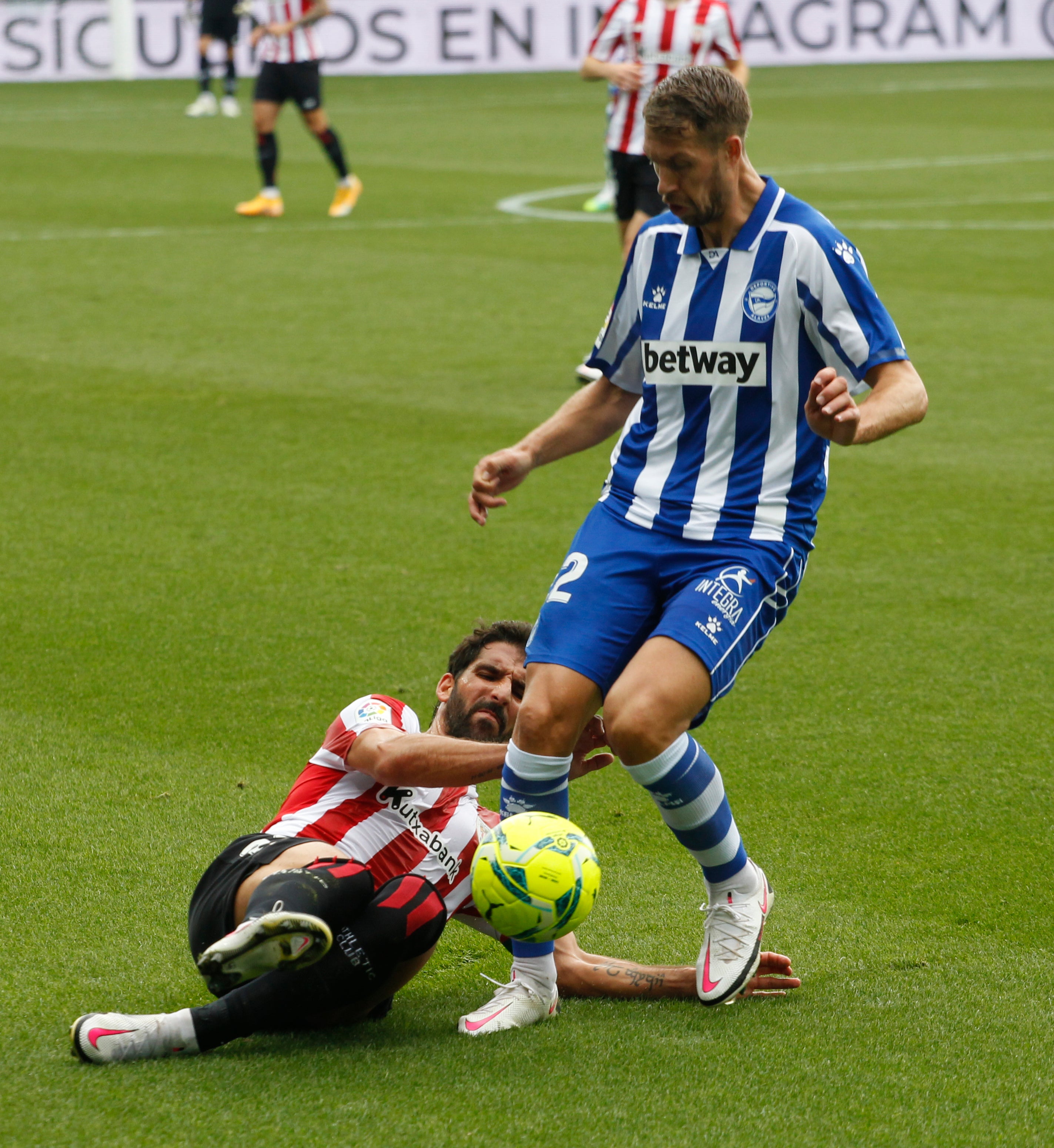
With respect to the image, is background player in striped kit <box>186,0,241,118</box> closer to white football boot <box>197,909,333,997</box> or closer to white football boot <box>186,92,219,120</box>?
white football boot <box>186,92,219,120</box>

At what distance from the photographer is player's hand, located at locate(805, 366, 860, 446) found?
11.0ft

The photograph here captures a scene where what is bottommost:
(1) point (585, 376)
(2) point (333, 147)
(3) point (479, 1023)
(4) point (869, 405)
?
(1) point (585, 376)

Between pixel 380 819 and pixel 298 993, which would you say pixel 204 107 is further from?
pixel 298 993

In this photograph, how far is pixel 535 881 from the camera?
3254 millimetres

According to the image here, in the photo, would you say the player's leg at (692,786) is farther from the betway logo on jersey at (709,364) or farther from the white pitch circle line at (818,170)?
the white pitch circle line at (818,170)

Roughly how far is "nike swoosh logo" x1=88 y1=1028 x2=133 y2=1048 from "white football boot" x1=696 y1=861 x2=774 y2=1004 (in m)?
1.20

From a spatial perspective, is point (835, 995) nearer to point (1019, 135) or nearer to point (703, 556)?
point (703, 556)

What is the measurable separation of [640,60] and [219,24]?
1762 cm

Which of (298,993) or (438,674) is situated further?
(438,674)

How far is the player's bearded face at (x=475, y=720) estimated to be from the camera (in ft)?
12.6

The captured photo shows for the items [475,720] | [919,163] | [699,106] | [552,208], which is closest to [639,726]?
[475,720]

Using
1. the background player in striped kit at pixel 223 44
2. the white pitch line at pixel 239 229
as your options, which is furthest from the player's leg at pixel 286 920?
the background player in striped kit at pixel 223 44

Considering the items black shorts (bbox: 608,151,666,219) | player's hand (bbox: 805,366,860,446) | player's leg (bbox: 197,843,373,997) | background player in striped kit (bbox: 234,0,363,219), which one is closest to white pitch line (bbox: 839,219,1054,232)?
background player in striped kit (bbox: 234,0,363,219)

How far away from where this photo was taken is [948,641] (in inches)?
235
